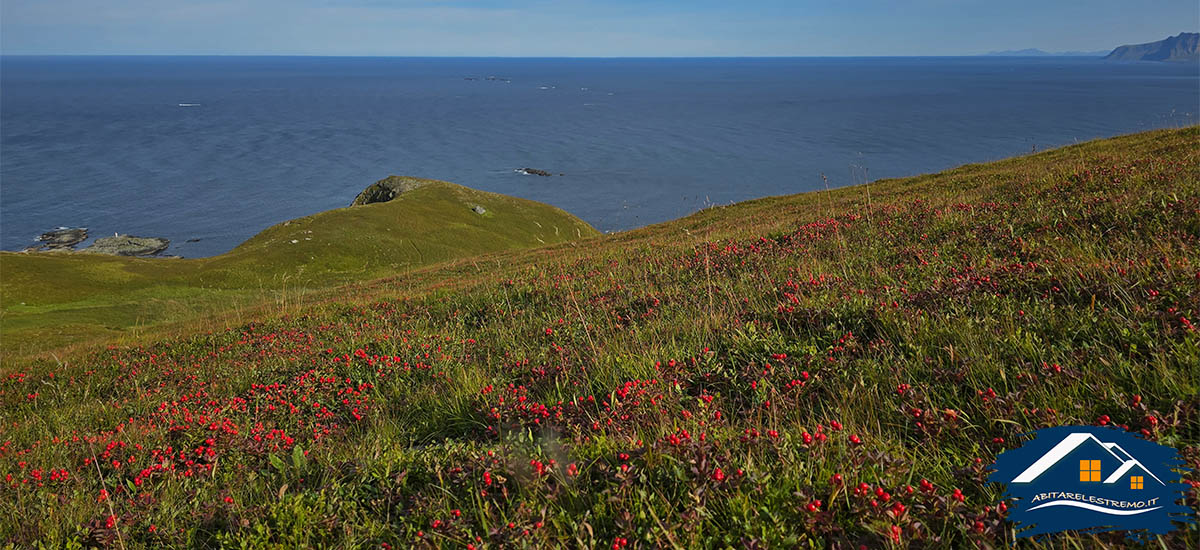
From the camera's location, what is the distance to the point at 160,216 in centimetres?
10619

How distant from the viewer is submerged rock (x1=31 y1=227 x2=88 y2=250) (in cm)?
8800

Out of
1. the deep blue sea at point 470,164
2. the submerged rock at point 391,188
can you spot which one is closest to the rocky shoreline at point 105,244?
the deep blue sea at point 470,164

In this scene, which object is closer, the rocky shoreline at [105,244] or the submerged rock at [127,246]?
the submerged rock at [127,246]

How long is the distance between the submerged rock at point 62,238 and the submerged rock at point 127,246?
4129 mm

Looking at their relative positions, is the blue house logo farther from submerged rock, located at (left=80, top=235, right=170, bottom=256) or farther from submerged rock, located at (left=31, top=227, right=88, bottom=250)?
submerged rock, located at (left=31, top=227, right=88, bottom=250)

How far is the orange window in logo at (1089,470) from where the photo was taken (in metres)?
3.05

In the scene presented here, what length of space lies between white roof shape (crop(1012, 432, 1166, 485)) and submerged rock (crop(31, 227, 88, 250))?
116622 mm

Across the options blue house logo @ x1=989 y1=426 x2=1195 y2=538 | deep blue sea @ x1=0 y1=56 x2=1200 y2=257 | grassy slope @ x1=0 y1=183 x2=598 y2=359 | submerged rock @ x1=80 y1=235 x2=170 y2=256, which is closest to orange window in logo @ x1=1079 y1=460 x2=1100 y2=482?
blue house logo @ x1=989 y1=426 x2=1195 y2=538

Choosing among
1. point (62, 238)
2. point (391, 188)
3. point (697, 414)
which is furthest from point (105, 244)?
point (697, 414)

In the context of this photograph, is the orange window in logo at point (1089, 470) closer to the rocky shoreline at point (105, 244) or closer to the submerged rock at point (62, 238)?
the rocky shoreline at point (105, 244)

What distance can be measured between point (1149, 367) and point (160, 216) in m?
132

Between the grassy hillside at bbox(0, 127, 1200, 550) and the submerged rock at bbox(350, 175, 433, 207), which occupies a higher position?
the grassy hillside at bbox(0, 127, 1200, 550)

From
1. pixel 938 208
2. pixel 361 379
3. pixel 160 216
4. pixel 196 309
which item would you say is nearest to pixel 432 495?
pixel 361 379

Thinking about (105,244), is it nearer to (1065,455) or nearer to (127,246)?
(127,246)
